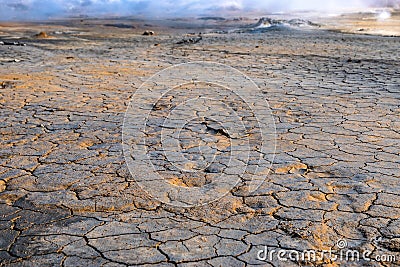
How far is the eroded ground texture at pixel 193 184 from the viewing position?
102 inches

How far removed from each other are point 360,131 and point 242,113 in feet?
4.41

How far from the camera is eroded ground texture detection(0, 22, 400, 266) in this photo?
8.51 ft

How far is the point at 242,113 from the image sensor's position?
5.47 meters

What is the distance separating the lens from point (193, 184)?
3.47 meters

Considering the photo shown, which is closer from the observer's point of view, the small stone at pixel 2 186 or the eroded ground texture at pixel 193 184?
the eroded ground texture at pixel 193 184

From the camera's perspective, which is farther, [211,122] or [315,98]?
[315,98]

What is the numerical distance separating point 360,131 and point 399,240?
7.34ft

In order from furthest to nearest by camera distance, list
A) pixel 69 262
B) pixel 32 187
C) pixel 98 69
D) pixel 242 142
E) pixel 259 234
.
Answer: pixel 98 69 < pixel 242 142 < pixel 32 187 < pixel 259 234 < pixel 69 262

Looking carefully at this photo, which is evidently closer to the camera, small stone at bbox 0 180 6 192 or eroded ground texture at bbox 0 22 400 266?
eroded ground texture at bbox 0 22 400 266

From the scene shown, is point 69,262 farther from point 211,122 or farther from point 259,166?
point 211,122

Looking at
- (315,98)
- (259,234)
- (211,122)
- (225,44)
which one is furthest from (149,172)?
(225,44)

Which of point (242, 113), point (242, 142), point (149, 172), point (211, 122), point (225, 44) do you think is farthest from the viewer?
point (225, 44)

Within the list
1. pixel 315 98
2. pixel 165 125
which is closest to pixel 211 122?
pixel 165 125

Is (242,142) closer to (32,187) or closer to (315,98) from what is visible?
(32,187)
